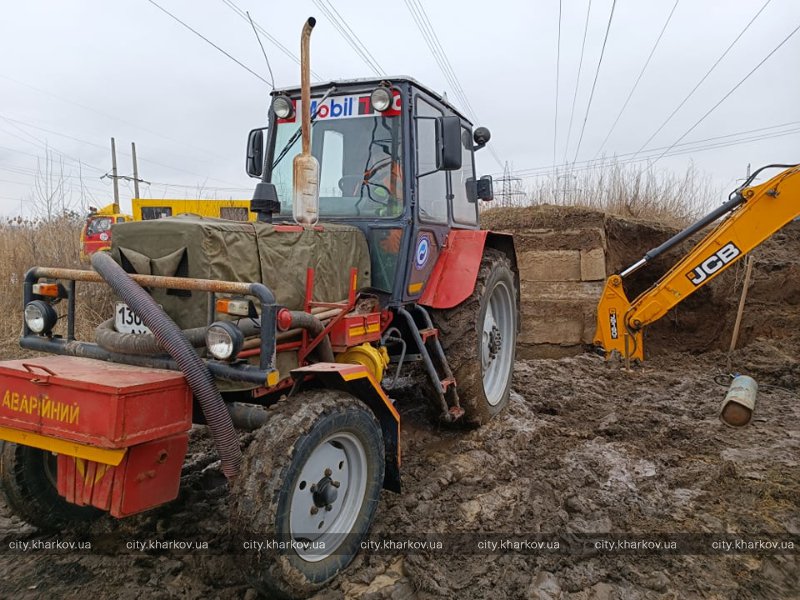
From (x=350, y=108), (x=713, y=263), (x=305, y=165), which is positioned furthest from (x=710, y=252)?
(x=305, y=165)

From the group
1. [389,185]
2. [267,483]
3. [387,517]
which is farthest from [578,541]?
[389,185]

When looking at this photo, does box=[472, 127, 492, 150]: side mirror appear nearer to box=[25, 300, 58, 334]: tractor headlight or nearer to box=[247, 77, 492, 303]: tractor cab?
box=[247, 77, 492, 303]: tractor cab

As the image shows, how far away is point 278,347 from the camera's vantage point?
279 cm

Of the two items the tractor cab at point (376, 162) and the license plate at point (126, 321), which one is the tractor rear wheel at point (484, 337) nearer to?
the tractor cab at point (376, 162)

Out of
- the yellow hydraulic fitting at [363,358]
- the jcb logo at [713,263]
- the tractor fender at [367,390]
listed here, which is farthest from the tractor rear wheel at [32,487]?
the jcb logo at [713,263]

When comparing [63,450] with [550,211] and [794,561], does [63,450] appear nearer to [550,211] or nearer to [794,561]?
[794,561]

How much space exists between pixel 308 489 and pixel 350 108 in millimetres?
2367

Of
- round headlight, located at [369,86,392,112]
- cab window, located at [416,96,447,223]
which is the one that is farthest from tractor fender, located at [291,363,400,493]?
round headlight, located at [369,86,392,112]

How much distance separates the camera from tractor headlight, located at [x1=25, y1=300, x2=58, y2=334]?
2.93 m

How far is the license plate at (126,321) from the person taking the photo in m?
2.74

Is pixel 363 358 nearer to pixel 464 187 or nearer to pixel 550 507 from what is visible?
pixel 550 507

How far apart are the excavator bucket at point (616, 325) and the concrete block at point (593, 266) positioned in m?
1.64

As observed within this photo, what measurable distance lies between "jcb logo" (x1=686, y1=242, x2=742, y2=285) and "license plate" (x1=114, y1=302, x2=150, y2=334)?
17.9 feet

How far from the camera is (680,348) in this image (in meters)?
8.47
